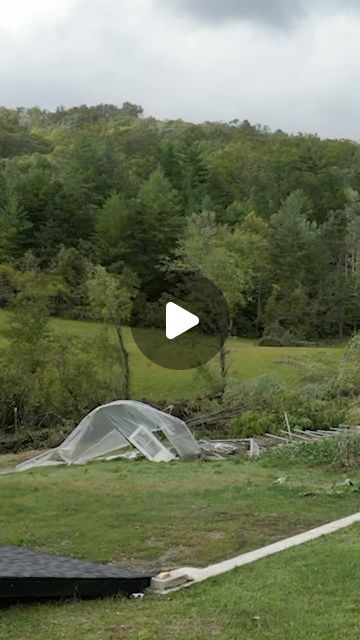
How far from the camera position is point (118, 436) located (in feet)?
65.4

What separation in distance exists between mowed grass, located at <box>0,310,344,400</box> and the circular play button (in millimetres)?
678

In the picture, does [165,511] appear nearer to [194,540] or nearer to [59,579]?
[194,540]

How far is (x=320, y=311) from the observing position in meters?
58.9

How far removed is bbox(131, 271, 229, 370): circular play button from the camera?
32125 millimetres

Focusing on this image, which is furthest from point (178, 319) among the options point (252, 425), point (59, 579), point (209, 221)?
point (59, 579)

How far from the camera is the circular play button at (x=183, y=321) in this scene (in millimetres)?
32125

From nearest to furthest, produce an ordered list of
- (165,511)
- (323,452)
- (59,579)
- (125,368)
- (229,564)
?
(59,579), (229,564), (165,511), (323,452), (125,368)

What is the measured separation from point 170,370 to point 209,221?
18.1m

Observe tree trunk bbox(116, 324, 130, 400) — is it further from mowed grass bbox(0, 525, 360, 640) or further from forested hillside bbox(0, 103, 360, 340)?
mowed grass bbox(0, 525, 360, 640)

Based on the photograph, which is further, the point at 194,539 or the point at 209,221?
the point at 209,221

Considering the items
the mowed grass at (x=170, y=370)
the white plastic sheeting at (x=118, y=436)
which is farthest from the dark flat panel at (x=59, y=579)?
the mowed grass at (x=170, y=370)

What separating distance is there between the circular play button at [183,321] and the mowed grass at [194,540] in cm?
1430

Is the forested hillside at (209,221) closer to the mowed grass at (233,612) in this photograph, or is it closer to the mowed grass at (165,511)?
the mowed grass at (165,511)

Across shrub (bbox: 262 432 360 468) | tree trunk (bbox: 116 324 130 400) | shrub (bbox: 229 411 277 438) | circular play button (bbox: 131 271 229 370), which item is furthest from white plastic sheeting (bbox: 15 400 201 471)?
tree trunk (bbox: 116 324 130 400)
